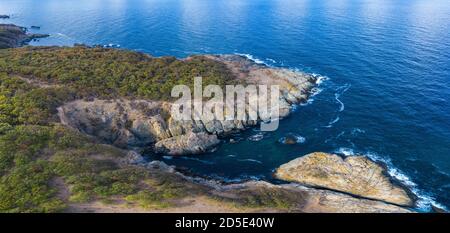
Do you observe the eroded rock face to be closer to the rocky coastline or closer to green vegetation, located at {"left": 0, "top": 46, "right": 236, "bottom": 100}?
the rocky coastline

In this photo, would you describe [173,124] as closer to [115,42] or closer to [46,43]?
[115,42]

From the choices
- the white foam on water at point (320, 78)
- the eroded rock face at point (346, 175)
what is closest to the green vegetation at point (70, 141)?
the eroded rock face at point (346, 175)

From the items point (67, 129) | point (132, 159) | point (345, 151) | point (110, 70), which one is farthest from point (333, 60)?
point (67, 129)

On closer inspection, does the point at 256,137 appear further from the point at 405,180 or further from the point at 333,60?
the point at 333,60

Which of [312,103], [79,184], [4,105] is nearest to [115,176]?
[79,184]

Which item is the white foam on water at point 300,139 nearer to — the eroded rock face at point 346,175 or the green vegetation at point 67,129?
the eroded rock face at point 346,175

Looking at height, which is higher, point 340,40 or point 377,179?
point 340,40
